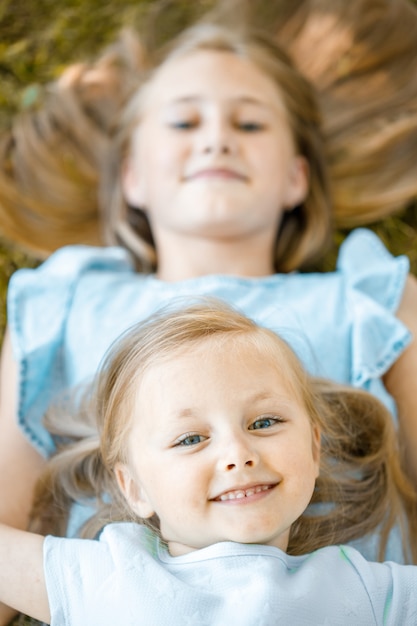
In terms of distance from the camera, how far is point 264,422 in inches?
73.9

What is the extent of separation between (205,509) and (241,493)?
0.08 metres

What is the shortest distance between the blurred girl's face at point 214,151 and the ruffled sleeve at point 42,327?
32 centimetres

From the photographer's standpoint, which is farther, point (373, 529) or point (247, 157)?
point (247, 157)

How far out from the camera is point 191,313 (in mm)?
2025

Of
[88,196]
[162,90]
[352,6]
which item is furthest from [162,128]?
[352,6]

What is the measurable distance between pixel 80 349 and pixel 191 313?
70 centimetres

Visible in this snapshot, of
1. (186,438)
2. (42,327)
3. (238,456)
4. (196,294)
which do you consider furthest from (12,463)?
(238,456)

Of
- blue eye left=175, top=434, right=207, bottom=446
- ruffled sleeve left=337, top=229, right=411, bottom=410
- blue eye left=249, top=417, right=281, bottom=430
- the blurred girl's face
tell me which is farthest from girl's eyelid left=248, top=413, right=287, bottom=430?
the blurred girl's face

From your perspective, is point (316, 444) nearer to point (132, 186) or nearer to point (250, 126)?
point (250, 126)

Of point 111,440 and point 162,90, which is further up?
point 162,90

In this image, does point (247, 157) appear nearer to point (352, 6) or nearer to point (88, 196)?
point (88, 196)

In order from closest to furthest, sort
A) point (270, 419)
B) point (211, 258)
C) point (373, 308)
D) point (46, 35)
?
point (270, 419), point (373, 308), point (211, 258), point (46, 35)

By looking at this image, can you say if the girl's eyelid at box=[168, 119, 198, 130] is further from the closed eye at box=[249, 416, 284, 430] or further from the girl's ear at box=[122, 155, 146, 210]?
the closed eye at box=[249, 416, 284, 430]

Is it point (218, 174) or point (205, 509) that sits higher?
point (218, 174)
